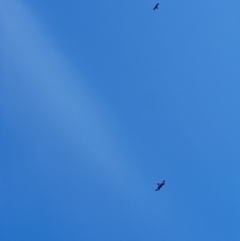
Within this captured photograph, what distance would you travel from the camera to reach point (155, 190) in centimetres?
2244

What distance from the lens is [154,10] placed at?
24609 millimetres

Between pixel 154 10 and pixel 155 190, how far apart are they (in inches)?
600

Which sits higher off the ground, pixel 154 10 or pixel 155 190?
pixel 154 10

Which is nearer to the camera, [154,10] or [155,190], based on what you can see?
[155,190]
